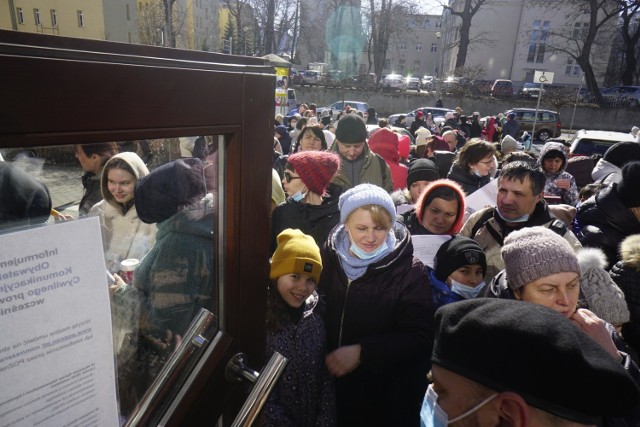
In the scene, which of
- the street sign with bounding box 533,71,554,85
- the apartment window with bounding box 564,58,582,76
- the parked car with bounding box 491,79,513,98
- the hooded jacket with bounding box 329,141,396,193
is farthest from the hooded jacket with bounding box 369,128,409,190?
the apartment window with bounding box 564,58,582,76

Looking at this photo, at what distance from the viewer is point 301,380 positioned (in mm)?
1942

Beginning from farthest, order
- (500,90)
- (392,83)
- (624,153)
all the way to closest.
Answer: (392,83), (500,90), (624,153)

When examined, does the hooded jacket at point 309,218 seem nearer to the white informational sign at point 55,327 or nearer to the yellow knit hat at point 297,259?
the yellow knit hat at point 297,259

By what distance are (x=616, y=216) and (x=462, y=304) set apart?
7.70 feet

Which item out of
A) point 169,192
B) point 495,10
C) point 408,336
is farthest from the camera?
point 495,10

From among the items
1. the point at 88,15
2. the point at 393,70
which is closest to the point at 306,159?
the point at 88,15

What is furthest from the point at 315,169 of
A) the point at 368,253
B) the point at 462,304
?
the point at 462,304

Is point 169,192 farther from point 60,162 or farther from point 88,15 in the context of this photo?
point 88,15

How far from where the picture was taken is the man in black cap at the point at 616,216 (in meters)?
2.88

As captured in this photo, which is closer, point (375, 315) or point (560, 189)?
point (375, 315)

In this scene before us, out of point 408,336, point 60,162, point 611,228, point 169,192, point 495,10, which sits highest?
point 495,10

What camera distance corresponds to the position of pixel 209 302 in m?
1.26

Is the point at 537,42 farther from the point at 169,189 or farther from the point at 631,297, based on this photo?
the point at 169,189

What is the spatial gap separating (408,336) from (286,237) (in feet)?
2.54
